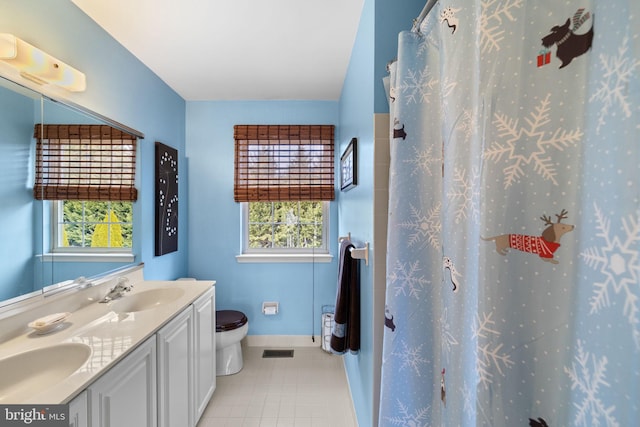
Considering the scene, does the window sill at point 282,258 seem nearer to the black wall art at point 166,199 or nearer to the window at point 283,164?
the window at point 283,164

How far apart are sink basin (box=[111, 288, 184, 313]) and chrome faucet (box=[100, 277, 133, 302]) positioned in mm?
37

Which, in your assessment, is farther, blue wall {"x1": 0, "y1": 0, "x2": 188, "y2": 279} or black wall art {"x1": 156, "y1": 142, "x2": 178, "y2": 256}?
black wall art {"x1": 156, "y1": 142, "x2": 178, "y2": 256}

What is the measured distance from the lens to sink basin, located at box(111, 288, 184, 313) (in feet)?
5.19


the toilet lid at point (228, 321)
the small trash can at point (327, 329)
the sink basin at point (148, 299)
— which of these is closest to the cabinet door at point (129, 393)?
the sink basin at point (148, 299)

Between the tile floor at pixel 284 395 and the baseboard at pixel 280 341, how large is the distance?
0.16m

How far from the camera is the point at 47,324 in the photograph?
1085 mm

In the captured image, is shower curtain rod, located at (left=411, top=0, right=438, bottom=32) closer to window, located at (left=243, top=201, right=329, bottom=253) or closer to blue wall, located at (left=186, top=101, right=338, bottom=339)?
blue wall, located at (left=186, top=101, right=338, bottom=339)

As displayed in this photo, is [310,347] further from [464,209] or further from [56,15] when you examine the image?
[56,15]

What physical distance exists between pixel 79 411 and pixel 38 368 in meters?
0.35

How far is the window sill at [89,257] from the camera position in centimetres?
127

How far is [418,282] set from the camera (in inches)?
35.5

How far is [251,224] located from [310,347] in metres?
1.36

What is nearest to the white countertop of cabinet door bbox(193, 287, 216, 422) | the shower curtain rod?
cabinet door bbox(193, 287, 216, 422)

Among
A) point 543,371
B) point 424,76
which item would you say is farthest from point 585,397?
point 424,76
